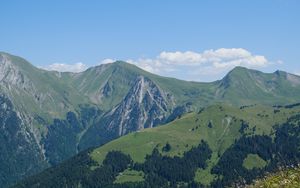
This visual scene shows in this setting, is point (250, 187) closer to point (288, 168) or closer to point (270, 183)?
point (270, 183)

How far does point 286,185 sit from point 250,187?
4.76 meters

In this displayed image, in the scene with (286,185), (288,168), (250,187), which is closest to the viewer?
(286,185)

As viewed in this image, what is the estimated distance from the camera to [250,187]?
123 ft

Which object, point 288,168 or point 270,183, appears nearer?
point 270,183

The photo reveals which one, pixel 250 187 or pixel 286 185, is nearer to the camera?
pixel 286 185

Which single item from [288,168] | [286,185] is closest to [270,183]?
[286,185]

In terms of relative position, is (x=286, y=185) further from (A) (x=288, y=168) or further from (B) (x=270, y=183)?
(A) (x=288, y=168)

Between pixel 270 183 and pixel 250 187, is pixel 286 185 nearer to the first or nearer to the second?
pixel 270 183

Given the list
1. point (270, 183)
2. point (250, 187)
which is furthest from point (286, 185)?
point (250, 187)

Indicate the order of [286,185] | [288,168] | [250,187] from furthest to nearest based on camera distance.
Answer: [288,168]
[250,187]
[286,185]

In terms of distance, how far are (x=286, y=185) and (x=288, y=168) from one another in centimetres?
995

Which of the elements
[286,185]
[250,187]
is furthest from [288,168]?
[286,185]

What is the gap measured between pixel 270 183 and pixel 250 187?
2770mm

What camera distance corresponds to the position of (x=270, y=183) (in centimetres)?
3497
